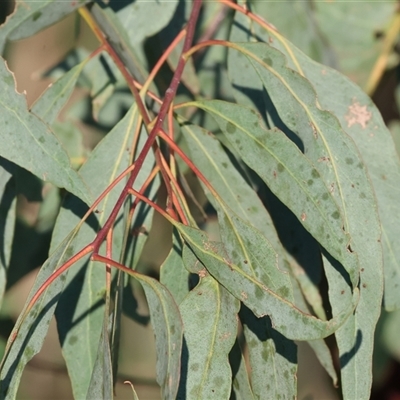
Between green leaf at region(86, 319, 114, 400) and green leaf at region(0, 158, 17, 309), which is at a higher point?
green leaf at region(0, 158, 17, 309)

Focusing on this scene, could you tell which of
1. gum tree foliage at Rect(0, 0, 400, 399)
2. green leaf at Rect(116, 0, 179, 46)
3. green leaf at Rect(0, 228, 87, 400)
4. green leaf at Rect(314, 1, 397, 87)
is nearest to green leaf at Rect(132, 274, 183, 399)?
gum tree foliage at Rect(0, 0, 400, 399)

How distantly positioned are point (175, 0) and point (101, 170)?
370 mm

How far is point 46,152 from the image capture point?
3.14 feet

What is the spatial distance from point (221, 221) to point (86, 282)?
0.23 metres

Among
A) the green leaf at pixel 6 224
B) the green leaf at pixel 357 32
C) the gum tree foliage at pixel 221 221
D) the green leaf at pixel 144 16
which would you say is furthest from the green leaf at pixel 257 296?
the green leaf at pixel 357 32

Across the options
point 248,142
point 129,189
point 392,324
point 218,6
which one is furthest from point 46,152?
point 392,324

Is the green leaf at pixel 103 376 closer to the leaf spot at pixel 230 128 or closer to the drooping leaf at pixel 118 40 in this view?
the leaf spot at pixel 230 128

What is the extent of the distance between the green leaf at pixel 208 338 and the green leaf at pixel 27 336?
0.17 meters

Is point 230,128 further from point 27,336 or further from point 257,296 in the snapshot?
point 27,336

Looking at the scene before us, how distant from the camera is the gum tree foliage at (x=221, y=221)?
0.86 metres

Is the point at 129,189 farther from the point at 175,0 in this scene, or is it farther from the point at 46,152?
the point at 175,0

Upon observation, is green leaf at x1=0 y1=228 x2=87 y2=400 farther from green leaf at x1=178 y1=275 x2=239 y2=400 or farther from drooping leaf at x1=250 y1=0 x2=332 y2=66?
drooping leaf at x1=250 y1=0 x2=332 y2=66

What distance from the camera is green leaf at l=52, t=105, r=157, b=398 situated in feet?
3.36

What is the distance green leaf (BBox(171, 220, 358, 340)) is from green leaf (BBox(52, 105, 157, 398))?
0.65 ft
